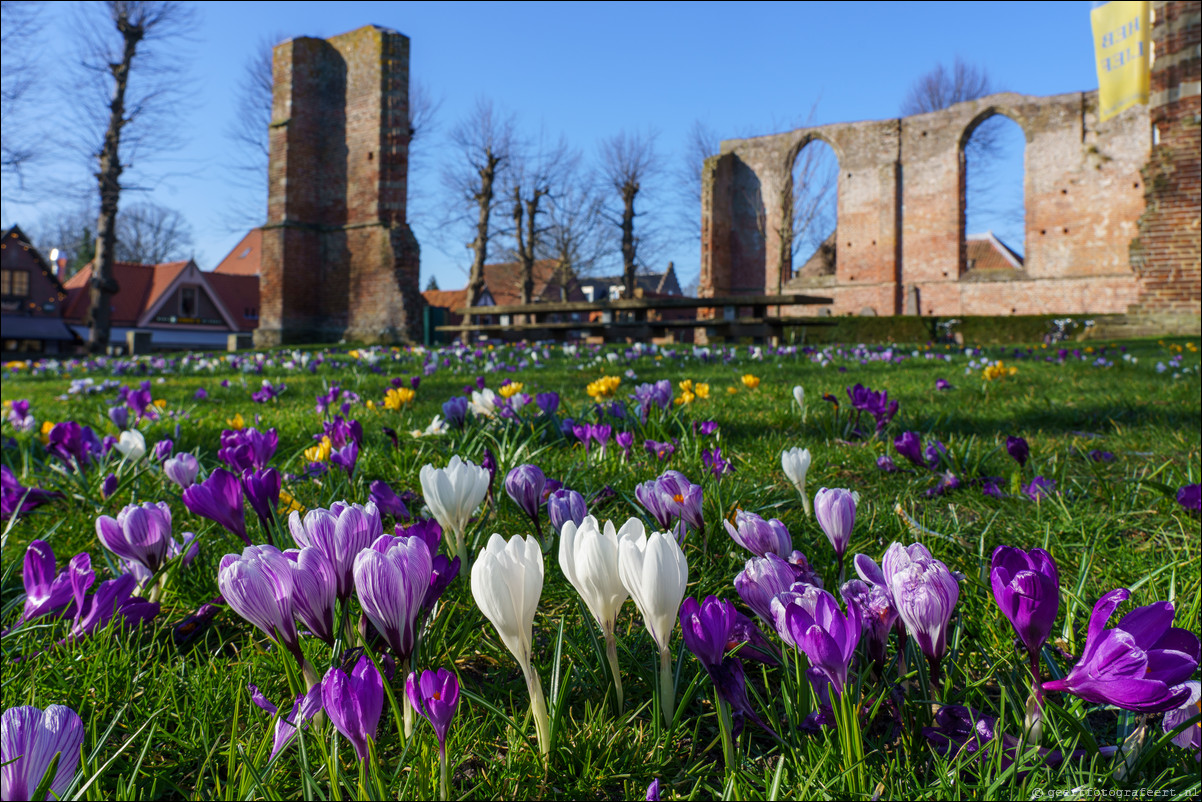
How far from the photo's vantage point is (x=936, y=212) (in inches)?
1224

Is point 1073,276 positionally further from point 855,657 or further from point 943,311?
point 855,657

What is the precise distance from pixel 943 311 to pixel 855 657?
33.3 m

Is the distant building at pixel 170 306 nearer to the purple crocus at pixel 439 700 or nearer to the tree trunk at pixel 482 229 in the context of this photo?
the tree trunk at pixel 482 229

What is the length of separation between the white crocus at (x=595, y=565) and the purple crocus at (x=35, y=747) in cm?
49

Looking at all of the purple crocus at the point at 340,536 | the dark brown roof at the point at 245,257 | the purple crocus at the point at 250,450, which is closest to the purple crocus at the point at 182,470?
the purple crocus at the point at 250,450

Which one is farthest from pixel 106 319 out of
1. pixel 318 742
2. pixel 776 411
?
pixel 318 742

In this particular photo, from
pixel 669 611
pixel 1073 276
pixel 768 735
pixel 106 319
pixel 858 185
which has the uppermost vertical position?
pixel 858 185

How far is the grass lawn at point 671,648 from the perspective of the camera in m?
0.82

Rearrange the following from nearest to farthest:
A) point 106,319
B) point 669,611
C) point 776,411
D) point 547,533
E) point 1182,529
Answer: point 669,611 → point 547,533 → point 1182,529 → point 776,411 → point 106,319

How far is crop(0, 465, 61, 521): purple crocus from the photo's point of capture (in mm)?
1674

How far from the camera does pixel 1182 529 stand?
1.74m

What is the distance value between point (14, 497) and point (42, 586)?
65 centimetres

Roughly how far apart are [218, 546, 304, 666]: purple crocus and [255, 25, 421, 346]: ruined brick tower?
21.3 m

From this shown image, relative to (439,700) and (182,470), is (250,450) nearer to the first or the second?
(182,470)
